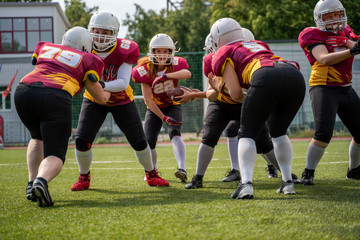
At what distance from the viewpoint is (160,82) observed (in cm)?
545

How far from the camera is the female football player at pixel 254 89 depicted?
144 inches

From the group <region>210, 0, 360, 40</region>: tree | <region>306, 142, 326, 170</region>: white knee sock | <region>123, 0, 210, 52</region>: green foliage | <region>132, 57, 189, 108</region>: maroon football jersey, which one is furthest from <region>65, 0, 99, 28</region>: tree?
<region>306, 142, 326, 170</region>: white knee sock

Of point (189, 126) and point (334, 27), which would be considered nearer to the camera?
point (334, 27)

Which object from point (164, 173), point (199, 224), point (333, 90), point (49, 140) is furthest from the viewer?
point (164, 173)

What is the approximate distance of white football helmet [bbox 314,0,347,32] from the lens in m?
4.61

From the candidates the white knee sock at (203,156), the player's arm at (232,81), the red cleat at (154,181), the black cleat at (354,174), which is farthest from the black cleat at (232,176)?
the player's arm at (232,81)

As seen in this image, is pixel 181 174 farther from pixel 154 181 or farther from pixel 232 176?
pixel 232 176

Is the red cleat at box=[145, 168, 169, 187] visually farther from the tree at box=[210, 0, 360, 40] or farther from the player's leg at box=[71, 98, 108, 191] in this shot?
the tree at box=[210, 0, 360, 40]

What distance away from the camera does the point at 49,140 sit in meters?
3.66

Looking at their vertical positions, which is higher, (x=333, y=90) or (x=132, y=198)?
(x=333, y=90)

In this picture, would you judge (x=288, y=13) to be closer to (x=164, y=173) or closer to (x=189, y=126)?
(x=189, y=126)

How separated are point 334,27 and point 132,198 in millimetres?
2811

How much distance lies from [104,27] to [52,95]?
4.06 feet

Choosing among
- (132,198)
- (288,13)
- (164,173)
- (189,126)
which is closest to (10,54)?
(189,126)
